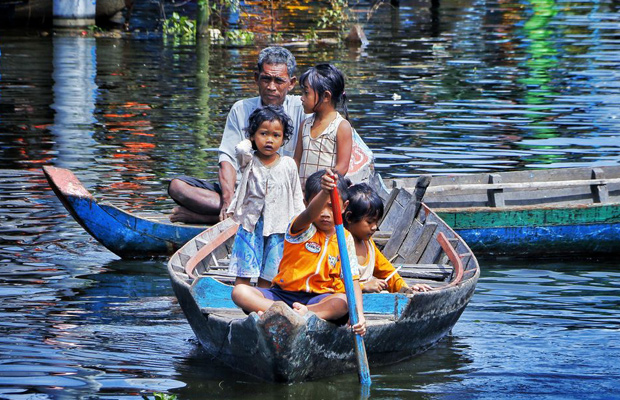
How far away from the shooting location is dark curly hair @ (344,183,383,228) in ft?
20.6

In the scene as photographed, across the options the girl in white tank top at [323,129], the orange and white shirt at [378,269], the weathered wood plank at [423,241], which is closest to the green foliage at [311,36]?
the weathered wood plank at [423,241]

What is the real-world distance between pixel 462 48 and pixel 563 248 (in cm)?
1663

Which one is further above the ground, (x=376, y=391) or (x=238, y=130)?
(x=238, y=130)

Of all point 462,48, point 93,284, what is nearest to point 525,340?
point 93,284

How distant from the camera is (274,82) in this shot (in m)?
7.59

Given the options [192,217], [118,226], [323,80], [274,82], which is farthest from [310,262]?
[118,226]

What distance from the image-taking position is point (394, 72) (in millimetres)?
21016

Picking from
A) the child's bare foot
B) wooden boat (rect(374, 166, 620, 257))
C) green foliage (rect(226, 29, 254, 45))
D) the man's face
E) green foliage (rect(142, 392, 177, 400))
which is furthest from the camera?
green foliage (rect(226, 29, 254, 45))

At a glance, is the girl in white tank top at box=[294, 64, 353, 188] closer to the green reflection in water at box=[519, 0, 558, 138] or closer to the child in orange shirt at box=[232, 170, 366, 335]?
the child in orange shirt at box=[232, 170, 366, 335]

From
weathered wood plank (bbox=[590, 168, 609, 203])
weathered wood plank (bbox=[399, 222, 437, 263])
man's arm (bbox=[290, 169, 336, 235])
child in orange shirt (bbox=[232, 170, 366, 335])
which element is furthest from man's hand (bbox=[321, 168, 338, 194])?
weathered wood plank (bbox=[590, 168, 609, 203])

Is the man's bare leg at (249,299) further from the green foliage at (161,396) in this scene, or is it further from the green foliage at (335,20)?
the green foliage at (335,20)

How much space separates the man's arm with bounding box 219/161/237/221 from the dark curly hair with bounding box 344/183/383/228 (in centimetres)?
206

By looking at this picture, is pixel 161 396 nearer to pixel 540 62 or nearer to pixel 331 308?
pixel 331 308

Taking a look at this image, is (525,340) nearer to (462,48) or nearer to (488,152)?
(488,152)
